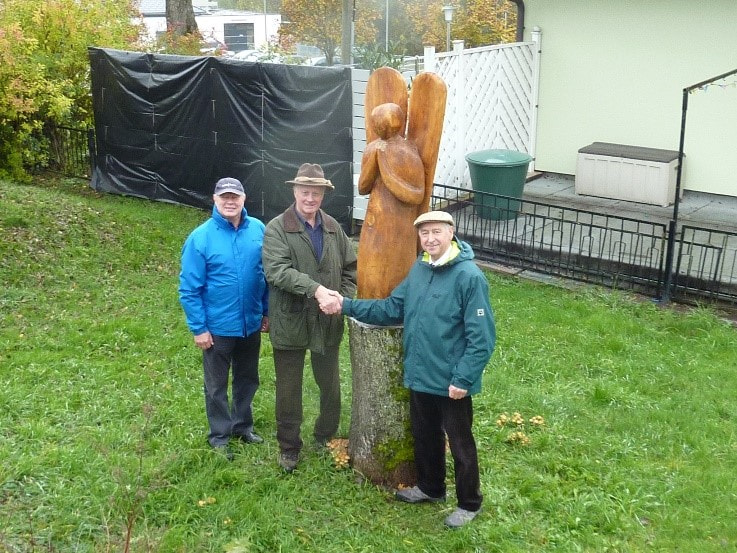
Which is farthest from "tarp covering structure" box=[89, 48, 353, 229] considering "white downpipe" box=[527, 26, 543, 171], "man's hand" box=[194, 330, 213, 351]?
"man's hand" box=[194, 330, 213, 351]

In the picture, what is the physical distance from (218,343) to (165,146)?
774 centimetres

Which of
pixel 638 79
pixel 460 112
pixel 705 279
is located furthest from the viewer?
pixel 638 79

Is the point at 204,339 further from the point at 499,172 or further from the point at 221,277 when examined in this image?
the point at 499,172

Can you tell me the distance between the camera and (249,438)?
557 cm

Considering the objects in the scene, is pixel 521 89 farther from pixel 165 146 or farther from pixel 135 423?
pixel 135 423

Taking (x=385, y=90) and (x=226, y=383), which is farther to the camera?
(x=226, y=383)

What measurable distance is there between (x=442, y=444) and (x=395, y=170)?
1.54 meters

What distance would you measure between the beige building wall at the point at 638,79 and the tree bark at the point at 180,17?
31.4 feet

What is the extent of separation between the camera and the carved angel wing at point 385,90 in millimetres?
4926

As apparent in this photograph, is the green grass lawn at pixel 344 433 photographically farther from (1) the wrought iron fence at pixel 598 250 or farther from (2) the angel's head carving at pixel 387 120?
(2) the angel's head carving at pixel 387 120

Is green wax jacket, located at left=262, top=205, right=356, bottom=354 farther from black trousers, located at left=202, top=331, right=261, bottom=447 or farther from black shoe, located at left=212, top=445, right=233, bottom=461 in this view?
black shoe, located at left=212, top=445, right=233, bottom=461

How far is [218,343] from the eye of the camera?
17.1ft

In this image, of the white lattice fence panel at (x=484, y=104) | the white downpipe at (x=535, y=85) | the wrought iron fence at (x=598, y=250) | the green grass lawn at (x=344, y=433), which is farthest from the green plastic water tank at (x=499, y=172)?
the green grass lawn at (x=344, y=433)

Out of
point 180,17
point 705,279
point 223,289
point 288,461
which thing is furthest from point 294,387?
point 180,17
